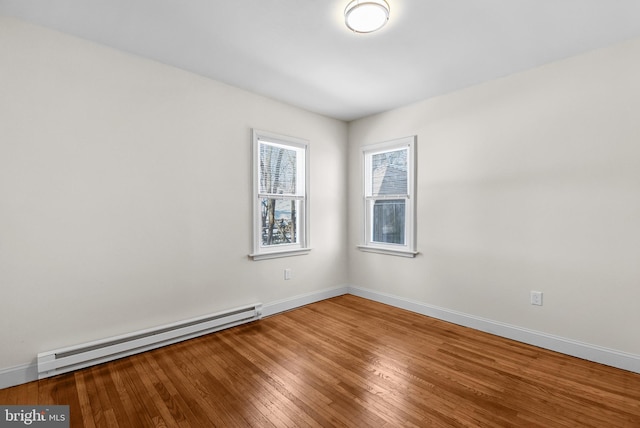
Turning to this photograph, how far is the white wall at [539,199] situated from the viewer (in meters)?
2.40

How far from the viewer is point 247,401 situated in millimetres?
1962

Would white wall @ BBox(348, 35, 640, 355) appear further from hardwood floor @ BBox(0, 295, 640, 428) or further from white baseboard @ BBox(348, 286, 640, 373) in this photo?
hardwood floor @ BBox(0, 295, 640, 428)

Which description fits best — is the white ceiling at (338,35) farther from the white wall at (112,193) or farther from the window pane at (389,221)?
the window pane at (389,221)

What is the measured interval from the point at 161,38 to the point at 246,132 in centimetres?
118

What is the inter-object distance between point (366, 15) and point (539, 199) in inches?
87.9

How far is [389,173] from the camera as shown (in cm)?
409

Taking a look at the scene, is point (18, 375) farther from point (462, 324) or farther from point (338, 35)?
point (462, 324)

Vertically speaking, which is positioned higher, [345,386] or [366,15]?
[366,15]

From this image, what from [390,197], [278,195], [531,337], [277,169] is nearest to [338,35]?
[277,169]

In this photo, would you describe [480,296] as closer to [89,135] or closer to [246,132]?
[246,132]

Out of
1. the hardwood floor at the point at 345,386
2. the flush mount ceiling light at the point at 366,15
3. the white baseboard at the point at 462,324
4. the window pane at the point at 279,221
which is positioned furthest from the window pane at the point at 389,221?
the flush mount ceiling light at the point at 366,15

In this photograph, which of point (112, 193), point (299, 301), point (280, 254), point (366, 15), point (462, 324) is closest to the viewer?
point (366, 15)

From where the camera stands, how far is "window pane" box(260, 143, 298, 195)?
3.63 meters

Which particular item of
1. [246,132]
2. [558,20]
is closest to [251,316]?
[246,132]
